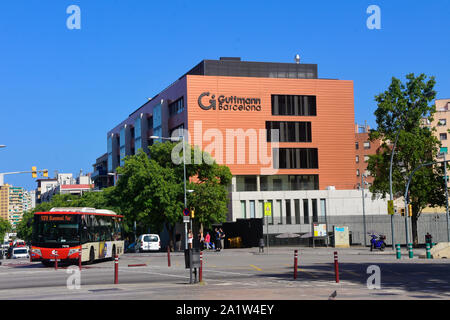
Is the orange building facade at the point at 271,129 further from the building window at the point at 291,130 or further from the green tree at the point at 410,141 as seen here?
the green tree at the point at 410,141

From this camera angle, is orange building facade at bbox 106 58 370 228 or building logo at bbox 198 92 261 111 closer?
orange building facade at bbox 106 58 370 228

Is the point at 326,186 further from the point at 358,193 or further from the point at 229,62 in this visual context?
the point at 229,62

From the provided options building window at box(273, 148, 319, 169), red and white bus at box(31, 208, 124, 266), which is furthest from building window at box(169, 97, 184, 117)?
red and white bus at box(31, 208, 124, 266)

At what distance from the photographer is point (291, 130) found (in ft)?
250

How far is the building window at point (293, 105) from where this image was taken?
250 ft

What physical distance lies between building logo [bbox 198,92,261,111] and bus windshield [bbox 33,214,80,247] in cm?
4206

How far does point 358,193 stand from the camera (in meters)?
74.2

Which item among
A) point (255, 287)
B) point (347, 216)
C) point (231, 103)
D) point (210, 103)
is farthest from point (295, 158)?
point (255, 287)

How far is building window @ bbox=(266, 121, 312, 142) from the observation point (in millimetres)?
75425

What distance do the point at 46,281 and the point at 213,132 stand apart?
50527 millimetres

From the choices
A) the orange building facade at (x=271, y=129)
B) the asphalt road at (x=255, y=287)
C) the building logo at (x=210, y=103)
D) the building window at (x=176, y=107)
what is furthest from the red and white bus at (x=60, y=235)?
the building window at (x=176, y=107)

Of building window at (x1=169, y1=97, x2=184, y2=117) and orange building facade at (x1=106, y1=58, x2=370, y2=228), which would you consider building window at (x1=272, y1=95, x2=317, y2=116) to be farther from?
building window at (x1=169, y1=97, x2=184, y2=117)

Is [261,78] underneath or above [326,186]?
above
